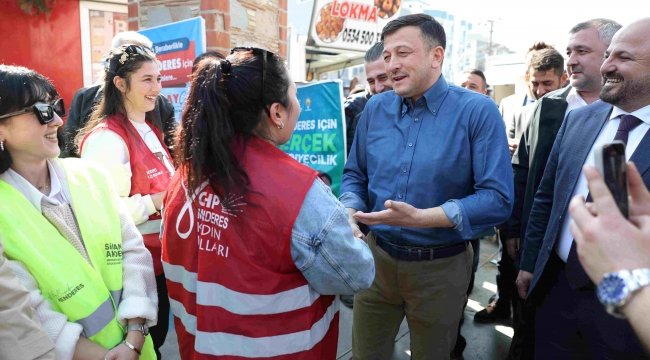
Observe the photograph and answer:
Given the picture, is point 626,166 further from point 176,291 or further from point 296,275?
point 176,291

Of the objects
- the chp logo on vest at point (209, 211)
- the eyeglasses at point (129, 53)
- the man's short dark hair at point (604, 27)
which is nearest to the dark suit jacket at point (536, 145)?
the man's short dark hair at point (604, 27)

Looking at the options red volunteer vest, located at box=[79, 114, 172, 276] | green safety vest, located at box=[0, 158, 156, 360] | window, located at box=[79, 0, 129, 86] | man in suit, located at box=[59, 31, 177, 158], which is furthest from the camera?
window, located at box=[79, 0, 129, 86]

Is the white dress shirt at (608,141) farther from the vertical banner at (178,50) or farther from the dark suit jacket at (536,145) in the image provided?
the vertical banner at (178,50)

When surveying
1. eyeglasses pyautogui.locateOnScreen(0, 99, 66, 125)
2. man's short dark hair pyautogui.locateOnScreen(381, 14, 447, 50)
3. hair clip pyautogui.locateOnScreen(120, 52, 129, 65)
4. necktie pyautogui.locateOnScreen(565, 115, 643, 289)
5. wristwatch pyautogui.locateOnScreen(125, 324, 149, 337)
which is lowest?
wristwatch pyautogui.locateOnScreen(125, 324, 149, 337)

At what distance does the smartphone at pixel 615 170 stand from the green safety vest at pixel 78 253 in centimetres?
157

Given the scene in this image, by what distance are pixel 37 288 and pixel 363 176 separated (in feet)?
5.10

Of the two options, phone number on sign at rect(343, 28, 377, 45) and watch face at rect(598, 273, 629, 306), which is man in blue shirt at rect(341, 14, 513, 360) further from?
phone number on sign at rect(343, 28, 377, 45)

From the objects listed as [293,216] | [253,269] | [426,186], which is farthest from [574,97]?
[253,269]

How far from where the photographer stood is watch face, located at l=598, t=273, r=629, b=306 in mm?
789

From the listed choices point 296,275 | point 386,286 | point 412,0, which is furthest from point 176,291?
point 412,0

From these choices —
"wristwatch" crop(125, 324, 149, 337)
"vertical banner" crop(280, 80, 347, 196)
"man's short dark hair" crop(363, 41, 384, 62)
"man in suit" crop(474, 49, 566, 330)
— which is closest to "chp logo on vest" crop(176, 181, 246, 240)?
→ "wristwatch" crop(125, 324, 149, 337)

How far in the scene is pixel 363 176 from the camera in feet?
7.55

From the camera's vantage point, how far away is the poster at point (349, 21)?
Result: 9406mm

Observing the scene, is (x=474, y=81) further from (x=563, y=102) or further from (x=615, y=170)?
(x=615, y=170)
